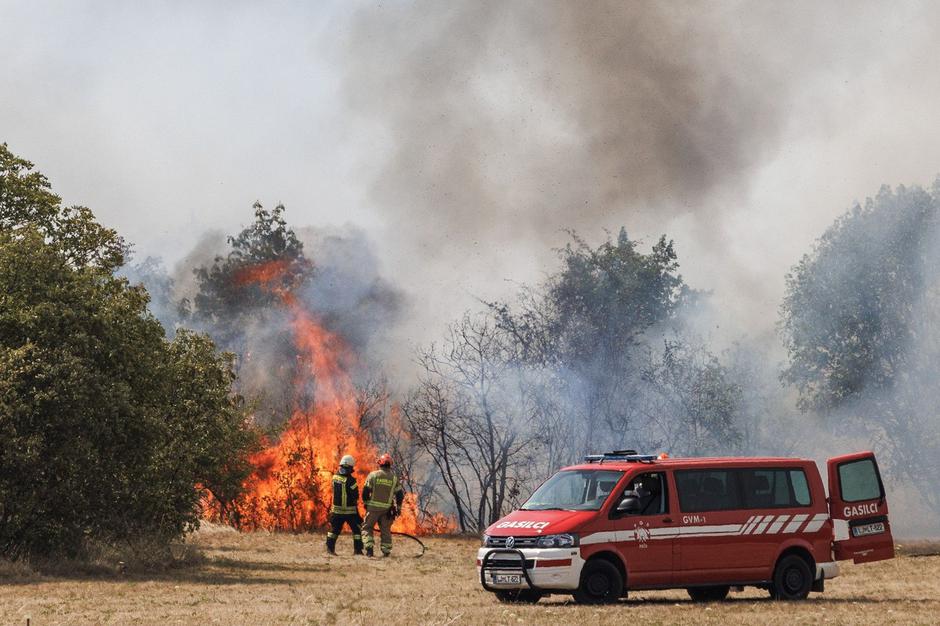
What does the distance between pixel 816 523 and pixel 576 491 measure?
374 centimetres

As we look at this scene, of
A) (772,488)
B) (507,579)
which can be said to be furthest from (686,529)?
(507,579)

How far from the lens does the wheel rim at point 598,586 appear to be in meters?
17.4

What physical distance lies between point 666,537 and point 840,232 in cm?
3061

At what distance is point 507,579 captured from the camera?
1745cm

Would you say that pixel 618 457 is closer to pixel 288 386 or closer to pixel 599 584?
pixel 599 584

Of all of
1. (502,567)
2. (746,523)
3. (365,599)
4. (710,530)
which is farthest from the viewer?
(746,523)

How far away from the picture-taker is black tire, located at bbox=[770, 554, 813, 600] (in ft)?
61.3

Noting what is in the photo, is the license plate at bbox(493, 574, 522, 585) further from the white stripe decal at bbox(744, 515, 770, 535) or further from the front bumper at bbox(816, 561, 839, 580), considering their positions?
the front bumper at bbox(816, 561, 839, 580)

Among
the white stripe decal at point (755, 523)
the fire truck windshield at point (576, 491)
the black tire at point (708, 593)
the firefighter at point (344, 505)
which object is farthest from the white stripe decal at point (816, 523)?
the firefighter at point (344, 505)

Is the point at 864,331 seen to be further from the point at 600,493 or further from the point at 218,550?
the point at 600,493

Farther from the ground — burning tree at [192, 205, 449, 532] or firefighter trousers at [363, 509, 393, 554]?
burning tree at [192, 205, 449, 532]

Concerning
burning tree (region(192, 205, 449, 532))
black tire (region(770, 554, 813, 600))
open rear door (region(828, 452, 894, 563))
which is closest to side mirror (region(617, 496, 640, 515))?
black tire (region(770, 554, 813, 600))

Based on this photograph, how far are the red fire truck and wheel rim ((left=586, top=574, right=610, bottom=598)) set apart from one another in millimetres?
14

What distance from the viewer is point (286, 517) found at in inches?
1652
